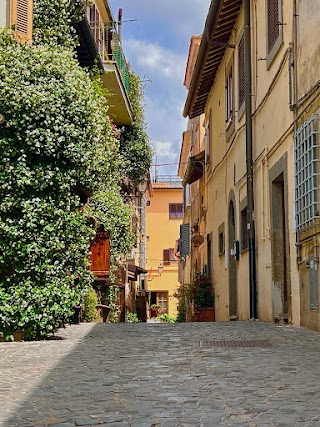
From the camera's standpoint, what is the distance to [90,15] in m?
20.8

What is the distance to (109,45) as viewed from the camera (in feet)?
72.8

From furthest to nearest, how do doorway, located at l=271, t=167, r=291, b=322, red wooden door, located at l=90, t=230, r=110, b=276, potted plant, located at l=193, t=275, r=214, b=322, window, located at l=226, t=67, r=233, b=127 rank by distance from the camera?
1. potted plant, located at l=193, t=275, r=214, b=322
2. window, located at l=226, t=67, r=233, b=127
3. red wooden door, located at l=90, t=230, r=110, b=276
4. doorway, located at l=271, t=167, r=291, b=322

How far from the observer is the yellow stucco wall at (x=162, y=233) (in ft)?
189

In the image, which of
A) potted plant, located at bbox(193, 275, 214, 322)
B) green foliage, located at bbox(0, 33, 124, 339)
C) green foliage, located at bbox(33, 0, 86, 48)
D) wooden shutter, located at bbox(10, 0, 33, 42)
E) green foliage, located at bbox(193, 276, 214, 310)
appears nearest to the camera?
green foliage, located at bbox(0, 33, 124, 339)

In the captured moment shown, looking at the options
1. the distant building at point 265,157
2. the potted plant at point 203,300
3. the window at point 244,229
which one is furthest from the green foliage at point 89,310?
the potted plant at point 203,300

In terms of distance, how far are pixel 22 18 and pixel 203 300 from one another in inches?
419

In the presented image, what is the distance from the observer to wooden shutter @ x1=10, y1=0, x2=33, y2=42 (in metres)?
13.5

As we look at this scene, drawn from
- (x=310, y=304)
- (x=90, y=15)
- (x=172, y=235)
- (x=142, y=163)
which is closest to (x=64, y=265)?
(x=310, y=304)

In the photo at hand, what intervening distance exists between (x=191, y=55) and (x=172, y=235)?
27682 millimetres

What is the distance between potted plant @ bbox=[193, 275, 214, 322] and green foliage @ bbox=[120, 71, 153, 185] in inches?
220

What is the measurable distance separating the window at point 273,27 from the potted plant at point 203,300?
31.8 feet

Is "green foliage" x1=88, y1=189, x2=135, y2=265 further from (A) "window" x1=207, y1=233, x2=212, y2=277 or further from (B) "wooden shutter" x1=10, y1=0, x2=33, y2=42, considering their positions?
(B) "wooden shutter" x1=10, y1=0, x2=33, y2=42

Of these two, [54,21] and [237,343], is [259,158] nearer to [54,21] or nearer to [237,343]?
[54,21]

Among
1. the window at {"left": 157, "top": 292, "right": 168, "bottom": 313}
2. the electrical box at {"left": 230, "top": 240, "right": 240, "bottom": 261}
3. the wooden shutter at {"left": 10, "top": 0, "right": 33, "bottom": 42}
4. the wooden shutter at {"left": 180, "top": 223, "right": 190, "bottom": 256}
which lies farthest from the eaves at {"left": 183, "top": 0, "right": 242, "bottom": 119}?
the window at {"left": 157, "top": 292, "right": 168, "bottom": 313}
